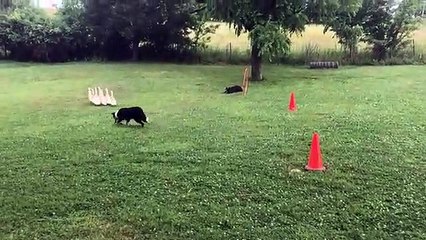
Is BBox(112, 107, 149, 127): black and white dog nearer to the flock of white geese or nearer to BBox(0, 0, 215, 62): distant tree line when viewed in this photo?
the flock of white geese

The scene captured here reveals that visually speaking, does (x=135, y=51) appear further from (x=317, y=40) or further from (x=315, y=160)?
(x=315, y=160)

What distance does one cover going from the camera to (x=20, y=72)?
14977 millimetres

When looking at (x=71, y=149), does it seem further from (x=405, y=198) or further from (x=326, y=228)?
(x=405, y=198)

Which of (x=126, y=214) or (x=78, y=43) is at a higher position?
(x=78, y=43)

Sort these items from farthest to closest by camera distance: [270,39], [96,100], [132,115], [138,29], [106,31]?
[106,31]
[138,29]
[270,39]
[96,100]
[132,115]

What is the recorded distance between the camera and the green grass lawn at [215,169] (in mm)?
4020

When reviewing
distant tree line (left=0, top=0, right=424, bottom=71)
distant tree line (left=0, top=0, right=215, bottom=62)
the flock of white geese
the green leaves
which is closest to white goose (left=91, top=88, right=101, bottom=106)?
the flock of white geese

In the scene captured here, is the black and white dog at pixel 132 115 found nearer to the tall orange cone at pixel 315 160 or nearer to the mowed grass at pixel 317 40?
the tall orange cone at pixel 315 160

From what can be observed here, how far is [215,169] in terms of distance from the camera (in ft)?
17.3

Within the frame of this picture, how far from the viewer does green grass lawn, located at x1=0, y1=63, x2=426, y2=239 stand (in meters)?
4.02

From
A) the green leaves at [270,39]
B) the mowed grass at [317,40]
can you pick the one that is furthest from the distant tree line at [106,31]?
the green leaves at [270,39]

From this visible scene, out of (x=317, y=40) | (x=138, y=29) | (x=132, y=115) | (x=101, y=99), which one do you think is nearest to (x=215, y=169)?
(x=132, y=115)

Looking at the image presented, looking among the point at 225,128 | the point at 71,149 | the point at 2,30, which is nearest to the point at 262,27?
the point at 225,128

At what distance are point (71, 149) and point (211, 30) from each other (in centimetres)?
1256
